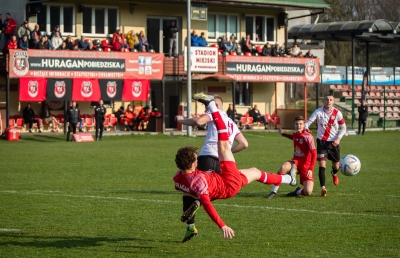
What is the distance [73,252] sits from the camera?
9.21 metres

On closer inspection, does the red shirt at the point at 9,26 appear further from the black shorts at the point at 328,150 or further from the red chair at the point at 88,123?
the black shorts at the point at 328,150

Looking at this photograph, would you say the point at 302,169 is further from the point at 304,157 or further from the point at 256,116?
the point at 256,116

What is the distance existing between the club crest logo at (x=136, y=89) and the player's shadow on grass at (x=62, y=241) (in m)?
29.8

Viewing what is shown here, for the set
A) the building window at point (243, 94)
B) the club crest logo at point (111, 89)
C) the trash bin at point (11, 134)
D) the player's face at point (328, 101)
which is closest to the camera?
the player's face at point (328, 101)

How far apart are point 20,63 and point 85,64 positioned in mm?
3417

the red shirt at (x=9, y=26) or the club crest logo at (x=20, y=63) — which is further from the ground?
the red shirt at (x=9, y=26)

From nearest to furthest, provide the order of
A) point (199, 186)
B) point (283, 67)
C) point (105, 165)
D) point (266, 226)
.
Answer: point (199, 186) → point (266, 226) → point (105, 165) → point (283, 67)

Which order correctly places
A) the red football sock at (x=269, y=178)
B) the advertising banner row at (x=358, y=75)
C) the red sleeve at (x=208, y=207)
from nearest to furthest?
the red sleeve at (x=208, y=207), the red football sock at (x=269, y=178), the advertising banner row at (x=358, y=75)

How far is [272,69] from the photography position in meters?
44.9

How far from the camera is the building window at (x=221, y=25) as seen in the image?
4650 cm

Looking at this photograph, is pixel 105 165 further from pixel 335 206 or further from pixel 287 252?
pixel 287 252

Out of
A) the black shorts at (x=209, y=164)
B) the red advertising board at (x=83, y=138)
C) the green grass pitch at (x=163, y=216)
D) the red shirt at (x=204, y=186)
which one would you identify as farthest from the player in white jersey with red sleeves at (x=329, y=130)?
the red advertising board at (x=83, y=138)

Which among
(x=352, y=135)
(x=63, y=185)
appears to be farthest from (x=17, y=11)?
(x=63, y=185)

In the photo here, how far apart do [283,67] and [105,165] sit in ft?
80.4
